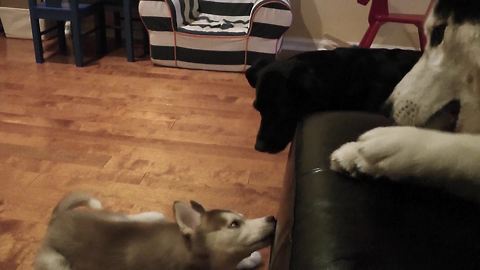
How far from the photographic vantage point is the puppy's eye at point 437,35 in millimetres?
998

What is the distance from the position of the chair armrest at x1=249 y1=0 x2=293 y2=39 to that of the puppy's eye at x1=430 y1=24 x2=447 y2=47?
7.72 feet

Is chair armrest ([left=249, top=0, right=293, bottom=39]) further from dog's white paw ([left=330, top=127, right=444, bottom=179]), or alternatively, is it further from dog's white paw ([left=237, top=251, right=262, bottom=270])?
dog's white paw ([left=330, top=127, right=444, bottom=179])

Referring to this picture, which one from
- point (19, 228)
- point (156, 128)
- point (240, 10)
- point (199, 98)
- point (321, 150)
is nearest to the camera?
point (321, 150)

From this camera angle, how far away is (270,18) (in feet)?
10.9

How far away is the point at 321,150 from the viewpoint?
95cm

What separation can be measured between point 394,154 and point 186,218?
0.78m

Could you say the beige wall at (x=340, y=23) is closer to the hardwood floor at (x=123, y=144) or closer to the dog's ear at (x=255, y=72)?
the hardwood floor at (x=123, y=144)

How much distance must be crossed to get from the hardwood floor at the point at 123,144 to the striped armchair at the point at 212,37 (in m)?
0.10

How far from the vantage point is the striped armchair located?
334 centimetres

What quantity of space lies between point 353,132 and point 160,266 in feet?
2.16

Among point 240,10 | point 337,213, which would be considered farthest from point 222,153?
point 240,10

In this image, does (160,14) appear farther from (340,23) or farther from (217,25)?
(340,23)

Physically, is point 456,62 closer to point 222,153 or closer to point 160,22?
point 222,153

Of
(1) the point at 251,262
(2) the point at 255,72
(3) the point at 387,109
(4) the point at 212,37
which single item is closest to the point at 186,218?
(1) the point at 251,262
